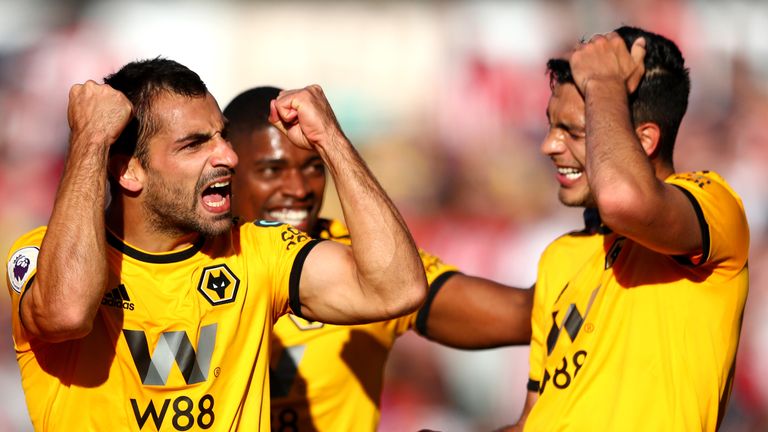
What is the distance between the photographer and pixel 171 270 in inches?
160

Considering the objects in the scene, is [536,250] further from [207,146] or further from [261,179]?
[207,146]

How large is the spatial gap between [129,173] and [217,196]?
0.35m

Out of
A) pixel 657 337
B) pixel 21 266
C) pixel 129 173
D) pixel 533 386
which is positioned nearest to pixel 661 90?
pixel 657 337

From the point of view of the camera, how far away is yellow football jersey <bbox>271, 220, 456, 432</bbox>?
5.04m

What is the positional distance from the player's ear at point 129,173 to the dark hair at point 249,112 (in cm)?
151

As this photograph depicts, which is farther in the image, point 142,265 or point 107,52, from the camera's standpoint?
point 107,52

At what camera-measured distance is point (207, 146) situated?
4.14 metres

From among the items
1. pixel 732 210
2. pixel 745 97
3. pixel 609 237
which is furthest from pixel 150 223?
pixel 745 97

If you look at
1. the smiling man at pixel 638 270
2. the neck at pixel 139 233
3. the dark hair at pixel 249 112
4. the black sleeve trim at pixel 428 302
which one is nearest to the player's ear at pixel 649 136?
the smiling man at pixel 638 270

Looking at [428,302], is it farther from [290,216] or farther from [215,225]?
[215,225]

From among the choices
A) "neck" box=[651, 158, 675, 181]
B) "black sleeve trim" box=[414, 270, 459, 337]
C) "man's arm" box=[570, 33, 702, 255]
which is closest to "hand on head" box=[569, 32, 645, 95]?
"man's arm" box=[570, 33, 702, 255]

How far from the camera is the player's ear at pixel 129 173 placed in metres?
Result: 4.12

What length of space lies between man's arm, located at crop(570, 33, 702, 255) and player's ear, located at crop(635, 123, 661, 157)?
238 mm

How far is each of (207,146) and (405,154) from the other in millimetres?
5567
